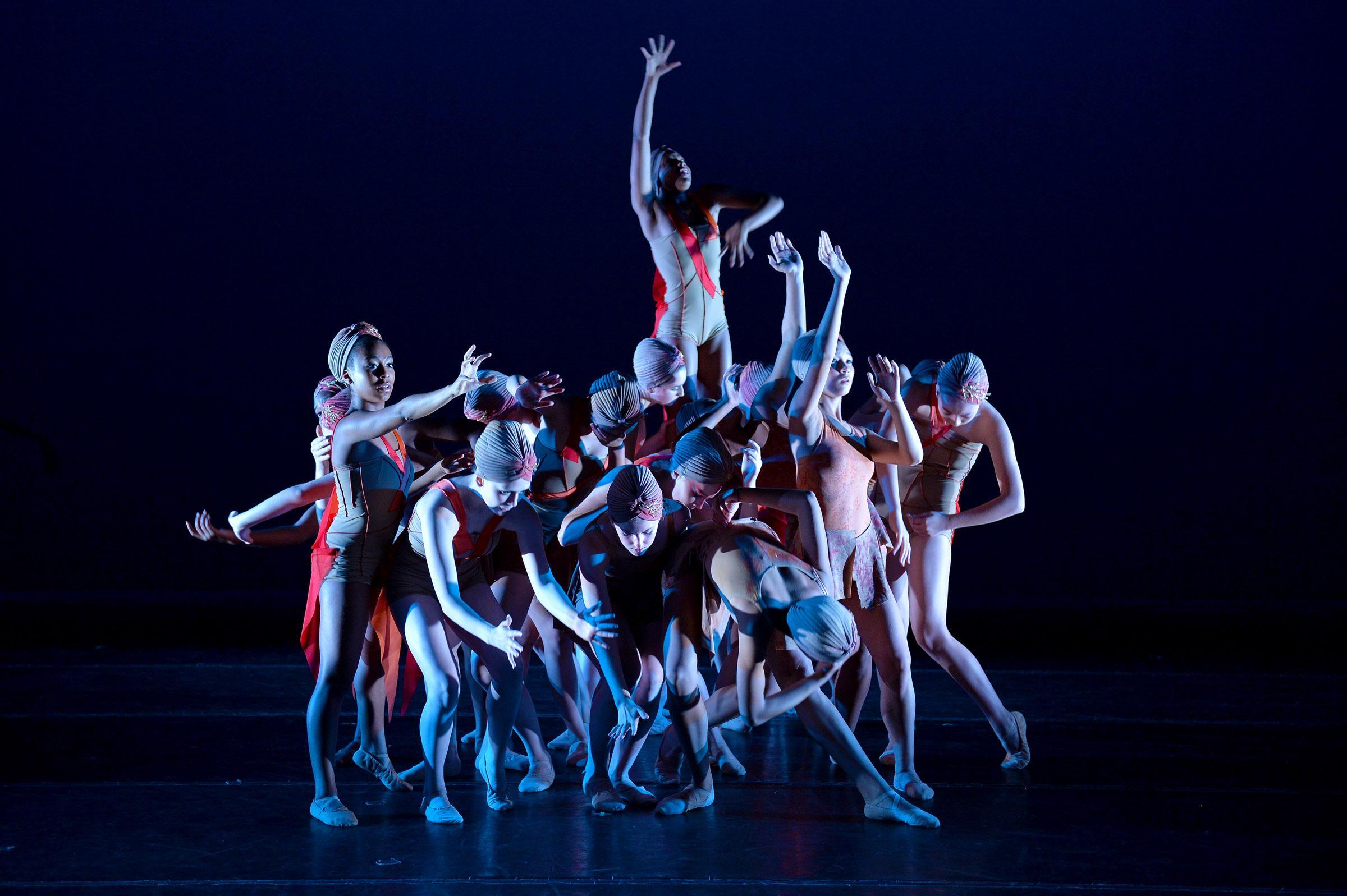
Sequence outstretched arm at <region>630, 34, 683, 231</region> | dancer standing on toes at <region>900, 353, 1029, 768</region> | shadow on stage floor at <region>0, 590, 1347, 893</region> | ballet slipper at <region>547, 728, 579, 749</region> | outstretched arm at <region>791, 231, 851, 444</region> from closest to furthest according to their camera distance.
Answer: shadow on stage floor at <region>0, 590, 1347, 893</region>, outstretched arm at <region>791, 231, 851, 444</region>, dancer standing on toes at <region>900, 353, 1029, 768</region>, ballet slipper at <region>547, 728, 579, 749</region>, outstretched arm at <region>630, 34, 683, 231</region>

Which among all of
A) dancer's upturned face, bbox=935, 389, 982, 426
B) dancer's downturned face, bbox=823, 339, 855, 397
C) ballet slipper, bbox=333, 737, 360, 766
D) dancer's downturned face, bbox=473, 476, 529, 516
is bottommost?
ballet slipper, bbox=333, 737, 360, 766

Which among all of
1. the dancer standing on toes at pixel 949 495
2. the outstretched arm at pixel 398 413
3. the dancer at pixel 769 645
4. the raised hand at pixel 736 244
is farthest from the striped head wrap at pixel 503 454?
the raised hand at pixel 736 244

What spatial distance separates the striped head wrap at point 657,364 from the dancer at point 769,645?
64cm

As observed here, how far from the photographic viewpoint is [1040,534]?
7.32m

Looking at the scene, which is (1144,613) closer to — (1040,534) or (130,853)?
(1040,534)

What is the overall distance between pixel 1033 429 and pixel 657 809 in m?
4.65

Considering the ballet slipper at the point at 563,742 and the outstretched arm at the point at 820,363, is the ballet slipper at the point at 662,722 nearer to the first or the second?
the ballet slipper at the point at 563,742

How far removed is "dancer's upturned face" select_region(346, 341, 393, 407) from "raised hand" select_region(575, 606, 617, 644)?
0.82 m

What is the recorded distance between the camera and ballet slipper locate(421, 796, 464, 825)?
3.22 metres

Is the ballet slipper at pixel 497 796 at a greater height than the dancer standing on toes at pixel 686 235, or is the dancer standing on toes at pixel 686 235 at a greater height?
the dancer standing on toes at pixel 686 235

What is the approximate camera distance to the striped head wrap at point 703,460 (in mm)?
3346

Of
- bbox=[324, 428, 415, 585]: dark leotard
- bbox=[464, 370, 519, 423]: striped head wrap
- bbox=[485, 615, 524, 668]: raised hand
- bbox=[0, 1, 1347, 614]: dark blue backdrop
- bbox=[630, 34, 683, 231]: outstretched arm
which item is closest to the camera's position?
bbox=[485, 615, 524, 668]: raised hand

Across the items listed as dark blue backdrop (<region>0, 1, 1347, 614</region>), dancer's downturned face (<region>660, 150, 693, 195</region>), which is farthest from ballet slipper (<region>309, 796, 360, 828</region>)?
dark blue backdrop (<region>0, 1, 1347, 614</region>)

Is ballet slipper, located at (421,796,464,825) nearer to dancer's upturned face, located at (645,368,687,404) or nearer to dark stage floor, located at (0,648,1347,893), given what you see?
dark stage floor, located at (0,648,1347,893)
